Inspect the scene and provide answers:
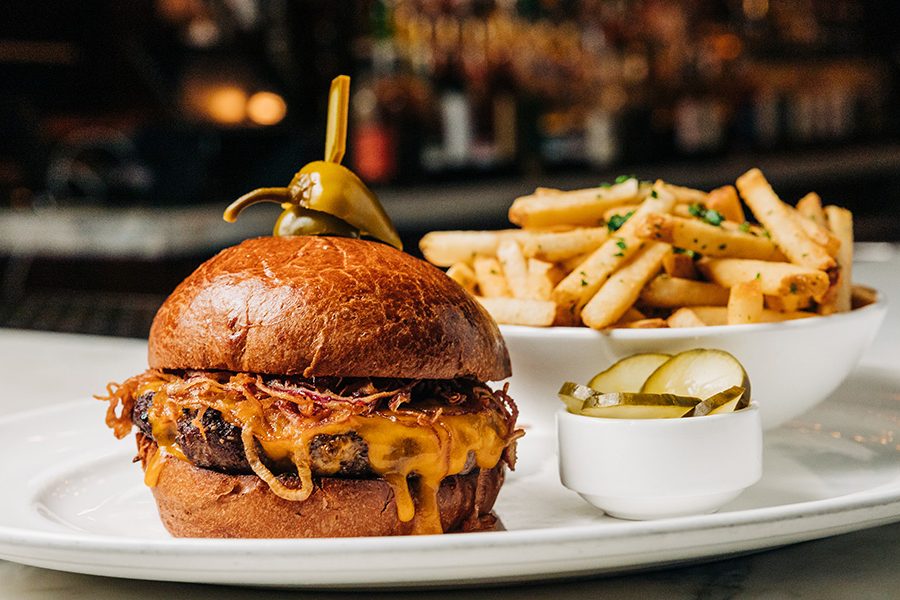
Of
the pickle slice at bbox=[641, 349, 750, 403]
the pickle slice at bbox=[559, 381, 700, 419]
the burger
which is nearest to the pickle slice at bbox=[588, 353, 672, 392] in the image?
the pickle slice at bbox=[641, 349, 750, 403]

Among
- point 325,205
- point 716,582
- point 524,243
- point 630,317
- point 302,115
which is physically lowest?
point 302,115

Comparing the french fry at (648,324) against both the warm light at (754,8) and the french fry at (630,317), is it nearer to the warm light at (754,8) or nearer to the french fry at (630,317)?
the french fry at (630,317)

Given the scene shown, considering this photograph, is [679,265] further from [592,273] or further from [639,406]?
[639,406]

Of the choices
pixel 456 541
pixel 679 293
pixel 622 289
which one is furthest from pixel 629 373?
pixel 456 541

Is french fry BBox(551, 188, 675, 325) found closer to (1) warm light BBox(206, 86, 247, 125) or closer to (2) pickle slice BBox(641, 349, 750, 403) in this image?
(2) pickle slice BBox(641, 349, 750, 403)

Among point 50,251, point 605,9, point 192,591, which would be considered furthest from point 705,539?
point 605,9
